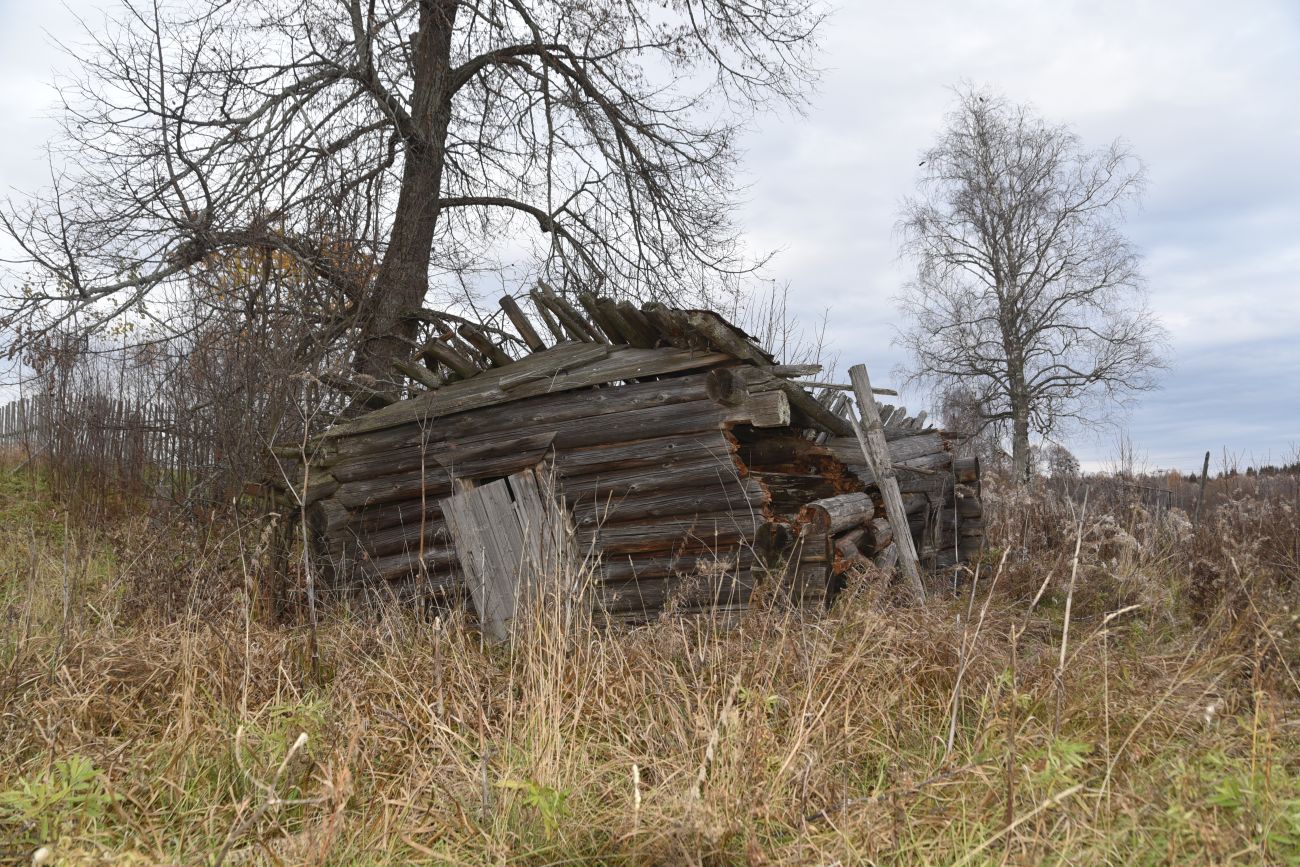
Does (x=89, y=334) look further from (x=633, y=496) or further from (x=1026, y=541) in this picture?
(x=1026, y=541)

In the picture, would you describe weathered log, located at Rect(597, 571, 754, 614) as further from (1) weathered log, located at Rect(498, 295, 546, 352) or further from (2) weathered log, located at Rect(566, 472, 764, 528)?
(1) weathered log, located at Rect(498, 295, 546, 352)

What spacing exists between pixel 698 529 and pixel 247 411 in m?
4.33

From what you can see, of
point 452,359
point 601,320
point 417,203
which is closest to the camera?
point 601,320

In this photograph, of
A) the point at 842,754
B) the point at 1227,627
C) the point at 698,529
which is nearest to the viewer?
the point at 842,754

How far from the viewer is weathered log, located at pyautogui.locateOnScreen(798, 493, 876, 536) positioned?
630 cm

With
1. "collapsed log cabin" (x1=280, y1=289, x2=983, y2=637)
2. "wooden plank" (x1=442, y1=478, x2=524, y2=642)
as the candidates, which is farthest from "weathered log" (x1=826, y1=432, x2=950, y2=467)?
"wooden plank" (x1=442, y1=478, x2=524, y2=642)

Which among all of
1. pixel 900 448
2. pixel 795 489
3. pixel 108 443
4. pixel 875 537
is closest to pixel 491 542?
pixel 795 489

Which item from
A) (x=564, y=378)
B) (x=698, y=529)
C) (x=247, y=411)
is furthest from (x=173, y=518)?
(x=698, y=529)

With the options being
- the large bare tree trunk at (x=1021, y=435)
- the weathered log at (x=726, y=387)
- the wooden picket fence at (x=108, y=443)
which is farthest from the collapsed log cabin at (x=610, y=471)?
the large bare tree trunk at (x=1021, y=435)

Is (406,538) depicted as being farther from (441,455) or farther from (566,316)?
(566,316)

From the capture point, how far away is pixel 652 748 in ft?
11.8

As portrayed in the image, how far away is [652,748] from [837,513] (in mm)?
3241

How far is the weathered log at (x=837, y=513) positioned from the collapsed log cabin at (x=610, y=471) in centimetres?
2

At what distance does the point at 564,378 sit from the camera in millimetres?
7121
